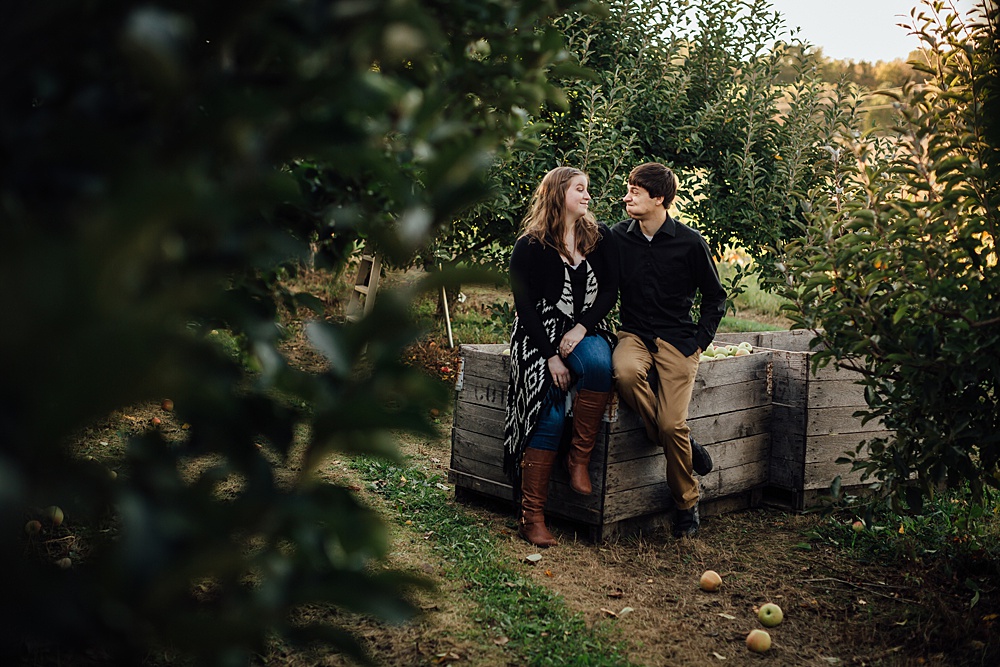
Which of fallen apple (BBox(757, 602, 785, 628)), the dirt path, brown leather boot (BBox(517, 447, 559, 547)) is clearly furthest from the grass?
fallen apple (BBox(757, 602, 785, 628))

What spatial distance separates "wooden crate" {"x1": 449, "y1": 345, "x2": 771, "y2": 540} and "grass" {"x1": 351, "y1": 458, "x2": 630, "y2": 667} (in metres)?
0.31

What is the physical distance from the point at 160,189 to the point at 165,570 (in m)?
0.37

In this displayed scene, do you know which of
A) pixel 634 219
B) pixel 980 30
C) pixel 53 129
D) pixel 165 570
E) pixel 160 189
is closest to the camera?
pixel 160 189

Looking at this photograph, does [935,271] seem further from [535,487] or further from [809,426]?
[535,487]

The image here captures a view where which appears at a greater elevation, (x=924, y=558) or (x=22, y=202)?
(x=22, y=202)

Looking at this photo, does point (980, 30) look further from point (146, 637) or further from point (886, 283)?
point (146, 637)

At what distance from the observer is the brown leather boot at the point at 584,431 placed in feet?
14.7

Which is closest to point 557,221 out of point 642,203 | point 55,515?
point 642,203

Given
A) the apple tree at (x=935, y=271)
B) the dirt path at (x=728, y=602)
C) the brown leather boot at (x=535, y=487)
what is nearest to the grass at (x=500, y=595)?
the dirt path at (x=728, y=602)

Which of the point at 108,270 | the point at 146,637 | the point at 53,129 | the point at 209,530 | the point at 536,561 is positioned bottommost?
the point at 536,561

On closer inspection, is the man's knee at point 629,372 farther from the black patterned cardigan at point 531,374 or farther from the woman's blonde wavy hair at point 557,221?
the woman's blonde wavy hair at point 557,221

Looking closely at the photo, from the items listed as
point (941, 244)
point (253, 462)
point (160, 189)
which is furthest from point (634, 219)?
point (160, 189)

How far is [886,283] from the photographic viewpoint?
3686 mm

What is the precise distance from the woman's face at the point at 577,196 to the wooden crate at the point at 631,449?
90 cm
